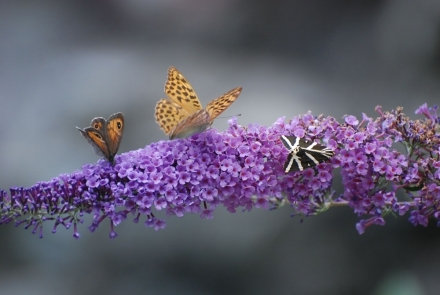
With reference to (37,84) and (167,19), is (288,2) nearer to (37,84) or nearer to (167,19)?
(167,19)

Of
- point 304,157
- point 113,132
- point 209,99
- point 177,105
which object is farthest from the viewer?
point 209,99

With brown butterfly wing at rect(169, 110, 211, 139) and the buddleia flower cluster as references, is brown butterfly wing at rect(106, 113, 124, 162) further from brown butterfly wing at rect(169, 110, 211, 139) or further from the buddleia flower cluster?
brown butterfly wing at rect(169, 110, 211, 139)

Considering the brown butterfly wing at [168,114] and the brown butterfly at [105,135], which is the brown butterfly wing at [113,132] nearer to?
the brown butterfly at [105,135]

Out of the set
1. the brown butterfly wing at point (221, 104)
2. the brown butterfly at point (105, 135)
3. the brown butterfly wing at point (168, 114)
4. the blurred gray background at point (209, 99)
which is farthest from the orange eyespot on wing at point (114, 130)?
the blurred gray background at point (209, 99)

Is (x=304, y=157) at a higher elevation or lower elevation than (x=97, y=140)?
lower

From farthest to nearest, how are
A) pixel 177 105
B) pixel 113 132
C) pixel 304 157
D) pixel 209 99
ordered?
1. pixel 209 99
2. pixel 177 105
3. pixel 113 132
4. pixel 304 157

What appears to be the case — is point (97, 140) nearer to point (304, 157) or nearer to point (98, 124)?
point (98, 124)

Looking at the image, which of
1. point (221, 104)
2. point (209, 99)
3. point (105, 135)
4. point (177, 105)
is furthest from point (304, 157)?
point (209, 99)

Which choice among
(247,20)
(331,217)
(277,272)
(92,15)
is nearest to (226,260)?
(277,272)
